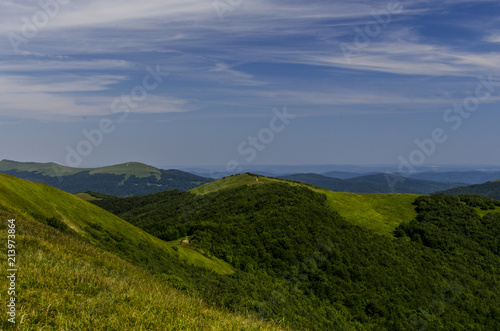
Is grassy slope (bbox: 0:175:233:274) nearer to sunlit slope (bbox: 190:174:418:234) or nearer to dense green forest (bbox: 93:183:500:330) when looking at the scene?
dense green forest (bbox: 93:183:500:330)

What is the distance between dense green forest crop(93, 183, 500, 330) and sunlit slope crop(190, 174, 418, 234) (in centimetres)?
794

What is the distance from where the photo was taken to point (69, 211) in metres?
33.1

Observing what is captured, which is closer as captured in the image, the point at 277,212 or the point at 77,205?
the point at 77,205

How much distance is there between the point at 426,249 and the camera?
8981cm

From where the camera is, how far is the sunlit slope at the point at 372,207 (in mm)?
106812

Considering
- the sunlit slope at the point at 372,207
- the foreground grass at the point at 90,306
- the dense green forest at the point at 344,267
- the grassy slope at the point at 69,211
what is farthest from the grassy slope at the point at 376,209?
the foreground grass at the point at 90,306

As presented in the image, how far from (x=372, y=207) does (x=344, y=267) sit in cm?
6567

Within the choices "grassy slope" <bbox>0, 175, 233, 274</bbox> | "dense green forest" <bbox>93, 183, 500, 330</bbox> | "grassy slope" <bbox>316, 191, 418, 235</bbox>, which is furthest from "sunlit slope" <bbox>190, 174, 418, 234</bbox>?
"grassy slope" <bbox>0, 175, 233, 274</bbox>

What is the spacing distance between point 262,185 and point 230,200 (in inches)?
654

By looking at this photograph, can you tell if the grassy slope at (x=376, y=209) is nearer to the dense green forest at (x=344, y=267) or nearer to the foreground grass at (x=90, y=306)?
the dense green forest at (x=344, y=267)

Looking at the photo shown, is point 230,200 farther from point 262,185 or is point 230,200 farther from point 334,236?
point 334,236

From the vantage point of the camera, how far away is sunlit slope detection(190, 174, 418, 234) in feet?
350

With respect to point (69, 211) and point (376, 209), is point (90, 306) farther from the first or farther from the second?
point (376, 209)

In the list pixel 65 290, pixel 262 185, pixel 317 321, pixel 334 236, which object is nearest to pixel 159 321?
pixel 65 290
